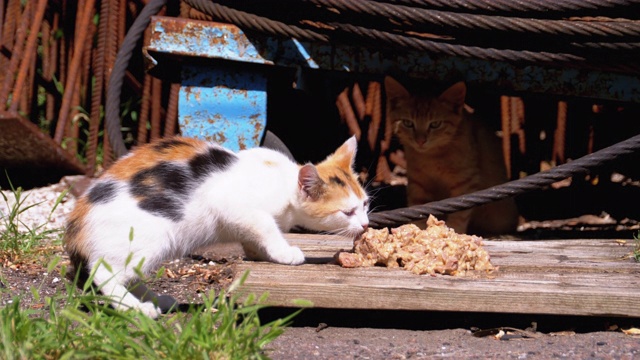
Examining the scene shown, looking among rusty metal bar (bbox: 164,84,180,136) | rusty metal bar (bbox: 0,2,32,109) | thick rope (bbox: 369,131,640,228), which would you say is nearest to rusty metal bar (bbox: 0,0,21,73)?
rusty metal bar (bbox: 0,2,32,109)

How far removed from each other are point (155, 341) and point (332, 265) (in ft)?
3.53

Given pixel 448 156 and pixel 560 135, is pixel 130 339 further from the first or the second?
pixel 560 135

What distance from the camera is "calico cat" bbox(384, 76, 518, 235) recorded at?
493 cm

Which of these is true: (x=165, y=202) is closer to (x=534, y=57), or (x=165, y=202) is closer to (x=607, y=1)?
(x=534, y=57)

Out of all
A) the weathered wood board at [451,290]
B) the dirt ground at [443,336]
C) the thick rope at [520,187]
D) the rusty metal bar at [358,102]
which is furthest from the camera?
the rusty metal bar at [358,102]

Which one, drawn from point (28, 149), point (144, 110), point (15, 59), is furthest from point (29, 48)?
point (144, 110)

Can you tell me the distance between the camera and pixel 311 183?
3191 mm

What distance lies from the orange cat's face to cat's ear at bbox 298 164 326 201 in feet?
5.70

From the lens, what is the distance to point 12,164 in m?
5.28

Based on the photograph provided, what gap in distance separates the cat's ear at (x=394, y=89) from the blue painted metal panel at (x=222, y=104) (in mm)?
900

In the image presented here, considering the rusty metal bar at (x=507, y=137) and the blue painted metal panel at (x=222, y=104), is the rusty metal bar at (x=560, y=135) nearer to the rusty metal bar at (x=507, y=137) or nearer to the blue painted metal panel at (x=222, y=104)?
the rusty metal bar at (x=507, y=137)

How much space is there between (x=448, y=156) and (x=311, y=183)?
2070 millimetres

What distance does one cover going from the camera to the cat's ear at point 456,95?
4.66 meters

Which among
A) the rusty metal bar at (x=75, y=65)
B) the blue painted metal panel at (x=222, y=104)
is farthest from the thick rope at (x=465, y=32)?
the rusty metal bar at (x=75, y=65)
